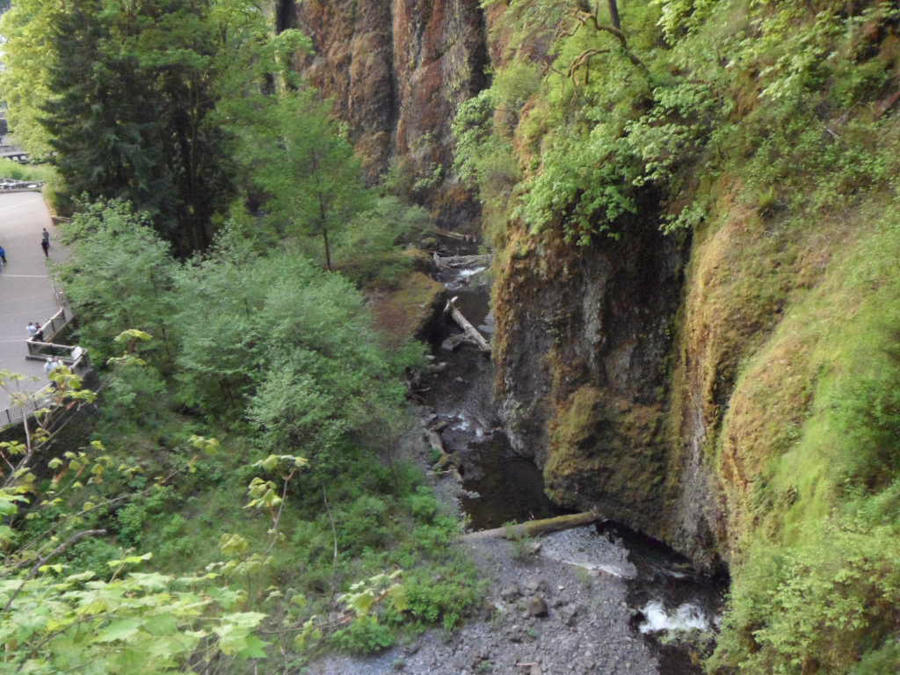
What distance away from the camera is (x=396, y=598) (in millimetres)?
3785

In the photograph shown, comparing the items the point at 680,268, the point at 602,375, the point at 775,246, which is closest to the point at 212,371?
the point at 602,375

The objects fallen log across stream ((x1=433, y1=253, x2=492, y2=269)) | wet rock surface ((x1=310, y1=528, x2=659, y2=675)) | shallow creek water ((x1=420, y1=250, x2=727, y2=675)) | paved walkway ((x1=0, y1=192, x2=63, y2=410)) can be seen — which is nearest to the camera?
wet rock surface ((x1=310, y1=528, x2=659, y2=675))

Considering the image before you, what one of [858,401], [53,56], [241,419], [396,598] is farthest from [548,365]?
[53,56]

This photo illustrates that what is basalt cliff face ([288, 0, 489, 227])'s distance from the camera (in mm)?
34875

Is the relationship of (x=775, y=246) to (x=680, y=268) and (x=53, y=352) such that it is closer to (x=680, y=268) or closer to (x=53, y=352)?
(x=680, y=268)

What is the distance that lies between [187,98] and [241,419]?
50.2ft

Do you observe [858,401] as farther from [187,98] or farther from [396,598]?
[187,98]

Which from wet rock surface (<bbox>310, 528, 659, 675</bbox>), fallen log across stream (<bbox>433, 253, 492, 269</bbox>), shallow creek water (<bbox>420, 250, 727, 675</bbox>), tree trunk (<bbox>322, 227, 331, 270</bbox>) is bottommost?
wet rock surface (<bbox>310, 528, 659, 675</bbox>)

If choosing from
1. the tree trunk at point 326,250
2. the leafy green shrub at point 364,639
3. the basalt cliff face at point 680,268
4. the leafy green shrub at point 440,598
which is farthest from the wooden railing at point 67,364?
the basalt cliff face at point 680,268

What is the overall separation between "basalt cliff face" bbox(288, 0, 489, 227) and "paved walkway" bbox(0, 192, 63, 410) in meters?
19.0

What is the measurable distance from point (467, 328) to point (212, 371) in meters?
10.9

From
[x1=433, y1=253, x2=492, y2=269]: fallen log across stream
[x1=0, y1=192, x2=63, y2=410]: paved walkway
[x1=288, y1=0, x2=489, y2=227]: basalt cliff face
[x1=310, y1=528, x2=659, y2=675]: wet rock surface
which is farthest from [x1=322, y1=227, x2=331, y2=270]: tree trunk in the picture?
[x1=310, y1=528, x2=659, y2=675]: wet rock surface

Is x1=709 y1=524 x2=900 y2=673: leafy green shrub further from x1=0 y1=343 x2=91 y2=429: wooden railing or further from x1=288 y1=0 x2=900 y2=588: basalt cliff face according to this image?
x1=0 y1=343 x2=91 y2=429: wooden railing

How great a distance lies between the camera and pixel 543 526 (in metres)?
14.0
